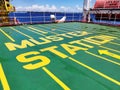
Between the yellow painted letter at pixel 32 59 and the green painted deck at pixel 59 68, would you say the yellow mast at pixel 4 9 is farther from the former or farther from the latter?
the yellow painted letter at pixel 32 59

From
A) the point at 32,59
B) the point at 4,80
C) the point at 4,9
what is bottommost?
the point at 4,80

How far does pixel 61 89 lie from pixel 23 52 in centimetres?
214

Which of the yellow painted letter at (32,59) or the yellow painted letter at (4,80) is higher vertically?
the yellow painted letter at (32,59)

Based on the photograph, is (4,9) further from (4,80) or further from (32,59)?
(4,80)

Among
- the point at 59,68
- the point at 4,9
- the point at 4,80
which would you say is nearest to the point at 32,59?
the point at 59,68

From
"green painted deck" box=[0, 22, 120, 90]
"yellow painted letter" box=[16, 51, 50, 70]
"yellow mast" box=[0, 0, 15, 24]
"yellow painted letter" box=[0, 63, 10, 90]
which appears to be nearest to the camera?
"yellow painted letter" box=[0, 63, 10, 90]

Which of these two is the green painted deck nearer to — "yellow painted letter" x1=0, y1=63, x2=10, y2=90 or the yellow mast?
"yellow painted letter" x1=0, y1=63, x2=10, y2=90

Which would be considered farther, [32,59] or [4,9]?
[4,9]

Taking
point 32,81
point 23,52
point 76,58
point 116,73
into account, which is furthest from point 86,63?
point 23,52

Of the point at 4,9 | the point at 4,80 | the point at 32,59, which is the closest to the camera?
the point at 4,80

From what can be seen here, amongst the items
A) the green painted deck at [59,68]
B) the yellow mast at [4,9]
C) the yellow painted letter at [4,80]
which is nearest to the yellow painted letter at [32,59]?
the green painted deck at [59,68]

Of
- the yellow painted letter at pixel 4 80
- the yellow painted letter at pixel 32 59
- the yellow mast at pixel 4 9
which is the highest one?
the yellow mast at pixel 4 9

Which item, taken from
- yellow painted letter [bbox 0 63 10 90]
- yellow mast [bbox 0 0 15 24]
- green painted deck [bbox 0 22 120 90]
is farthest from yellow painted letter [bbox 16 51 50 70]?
yellow mast [bbox 0 0 15 24]

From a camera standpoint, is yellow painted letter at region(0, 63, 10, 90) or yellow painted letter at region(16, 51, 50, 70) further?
yellow painted letter at region(16, 51, 50, 70)
